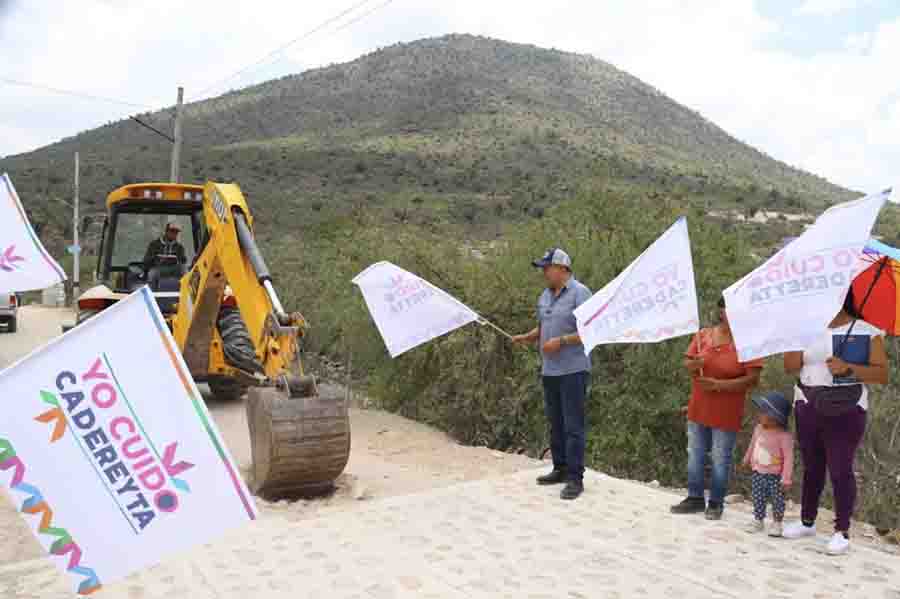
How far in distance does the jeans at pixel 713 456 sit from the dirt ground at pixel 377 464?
234 centimetres

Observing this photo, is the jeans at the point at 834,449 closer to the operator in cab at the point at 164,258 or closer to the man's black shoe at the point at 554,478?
the man's black shoe at the point at 554,478

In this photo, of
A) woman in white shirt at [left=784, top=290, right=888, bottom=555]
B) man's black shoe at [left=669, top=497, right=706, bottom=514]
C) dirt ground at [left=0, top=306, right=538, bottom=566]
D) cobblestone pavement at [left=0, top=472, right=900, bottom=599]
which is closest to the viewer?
cobblestone pavement at [left=0, top=472, right=900, bottom=599]

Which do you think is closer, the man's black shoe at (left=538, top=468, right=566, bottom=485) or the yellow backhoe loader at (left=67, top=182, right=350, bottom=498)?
the yellow backhoe loader at (left=67, top=182, right=350, bottom=498)

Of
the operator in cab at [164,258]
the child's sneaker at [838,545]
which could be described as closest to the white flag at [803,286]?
the child's sneaker at [838,545]

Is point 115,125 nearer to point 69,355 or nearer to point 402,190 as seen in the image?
A: point 402,190

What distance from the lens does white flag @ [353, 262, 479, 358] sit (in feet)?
26.5

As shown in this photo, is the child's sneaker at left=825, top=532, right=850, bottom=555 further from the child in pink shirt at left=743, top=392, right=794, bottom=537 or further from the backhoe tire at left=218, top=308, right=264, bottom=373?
the backhoe tire at left=218, top=308, right=264, bottom=373

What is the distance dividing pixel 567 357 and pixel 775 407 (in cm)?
170

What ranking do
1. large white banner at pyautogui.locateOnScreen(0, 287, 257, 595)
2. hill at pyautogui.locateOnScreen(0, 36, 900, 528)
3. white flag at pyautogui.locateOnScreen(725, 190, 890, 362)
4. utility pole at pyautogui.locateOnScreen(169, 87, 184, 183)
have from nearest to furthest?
large white banner at pyautogui.locateOnScreen(0, 287, 257, 595), white flag at pyautogui.locateOnScreen(725, 190, 890, 362), hill at pyautogui.locateOnScreen(0, 36, 900, 528), utility pole at pyautogui.locateOnScreen(169, 87, 184, 183)

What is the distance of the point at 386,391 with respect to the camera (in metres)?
11.7

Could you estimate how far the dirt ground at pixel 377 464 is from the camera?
6578 mm

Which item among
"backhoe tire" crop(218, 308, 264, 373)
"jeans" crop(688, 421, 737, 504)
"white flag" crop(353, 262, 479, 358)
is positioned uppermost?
"white flag" crop(353, 262, 479, 358)

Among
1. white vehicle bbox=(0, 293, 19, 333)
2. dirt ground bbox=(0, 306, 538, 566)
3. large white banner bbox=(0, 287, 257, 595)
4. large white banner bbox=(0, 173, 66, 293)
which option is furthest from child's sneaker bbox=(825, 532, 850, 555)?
white vehicle bbox=(0, 293, 19, 333)

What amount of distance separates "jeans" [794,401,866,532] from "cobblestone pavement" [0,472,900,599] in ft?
1.17
